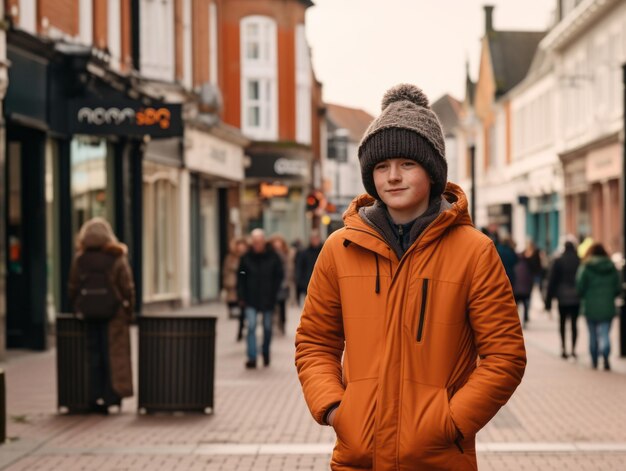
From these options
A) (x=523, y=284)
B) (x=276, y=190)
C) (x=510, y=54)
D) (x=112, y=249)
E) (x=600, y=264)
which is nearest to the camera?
(x=112, y=249)

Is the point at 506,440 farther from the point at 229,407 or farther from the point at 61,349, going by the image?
the point at 61,349

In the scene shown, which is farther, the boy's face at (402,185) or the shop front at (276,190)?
the shop front at (276,190)

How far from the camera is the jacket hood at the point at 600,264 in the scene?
14602 mm

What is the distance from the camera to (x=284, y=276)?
53.6 feet

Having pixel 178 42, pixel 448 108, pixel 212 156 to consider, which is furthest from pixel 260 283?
pixel 448 108

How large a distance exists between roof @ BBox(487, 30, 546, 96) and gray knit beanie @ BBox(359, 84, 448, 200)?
5287 cm

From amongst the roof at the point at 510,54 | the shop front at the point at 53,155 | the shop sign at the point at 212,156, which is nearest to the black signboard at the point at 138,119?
the shop front at the point at 53,155

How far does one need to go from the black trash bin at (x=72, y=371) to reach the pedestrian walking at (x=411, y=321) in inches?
299

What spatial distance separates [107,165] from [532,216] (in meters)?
29.8

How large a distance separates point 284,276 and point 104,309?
5.40m

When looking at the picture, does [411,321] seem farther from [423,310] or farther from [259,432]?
[259,432]

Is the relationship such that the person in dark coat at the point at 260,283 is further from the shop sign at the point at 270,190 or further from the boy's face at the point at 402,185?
the shop sign at the point at 270,190

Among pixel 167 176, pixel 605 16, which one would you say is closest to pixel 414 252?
pixel 167 176

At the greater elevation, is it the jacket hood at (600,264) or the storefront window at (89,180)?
the storefront window at (89,180)
